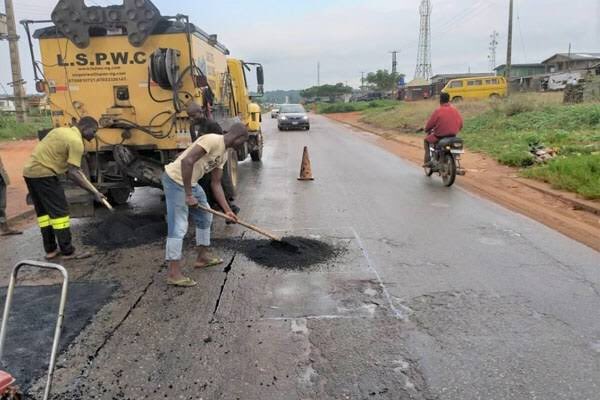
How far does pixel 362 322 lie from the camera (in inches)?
157

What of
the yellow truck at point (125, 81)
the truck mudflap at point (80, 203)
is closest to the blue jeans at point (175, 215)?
the truck mudflap at point (80, 203)

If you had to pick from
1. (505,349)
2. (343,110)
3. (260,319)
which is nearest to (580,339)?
(505,349)

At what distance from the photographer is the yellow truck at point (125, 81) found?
22.9 ft

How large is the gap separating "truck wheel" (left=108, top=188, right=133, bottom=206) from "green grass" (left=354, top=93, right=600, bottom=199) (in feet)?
24.9

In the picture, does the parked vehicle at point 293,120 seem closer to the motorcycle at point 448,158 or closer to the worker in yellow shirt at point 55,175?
the motorcycle at point 448,158

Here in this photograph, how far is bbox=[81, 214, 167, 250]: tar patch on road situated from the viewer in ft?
20.8

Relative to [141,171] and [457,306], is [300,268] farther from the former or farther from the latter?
[141,171]

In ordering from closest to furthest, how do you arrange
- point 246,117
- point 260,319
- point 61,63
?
point 260,319 → point 61,63 → point 246,117

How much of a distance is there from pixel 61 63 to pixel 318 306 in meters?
5.41

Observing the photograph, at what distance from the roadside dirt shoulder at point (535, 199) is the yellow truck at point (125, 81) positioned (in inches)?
199

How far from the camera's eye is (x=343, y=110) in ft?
194

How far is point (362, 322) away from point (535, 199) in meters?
6.04

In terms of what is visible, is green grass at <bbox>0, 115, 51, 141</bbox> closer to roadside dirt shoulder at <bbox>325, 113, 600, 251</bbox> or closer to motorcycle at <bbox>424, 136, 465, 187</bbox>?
roadside dirt shoulder at <bbox>325, 113, 600, 251</bbox>

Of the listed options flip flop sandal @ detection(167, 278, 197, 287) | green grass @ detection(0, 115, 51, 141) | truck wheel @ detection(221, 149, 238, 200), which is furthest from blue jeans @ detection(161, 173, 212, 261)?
green grass @ detection(0, 115, 51, 141)
